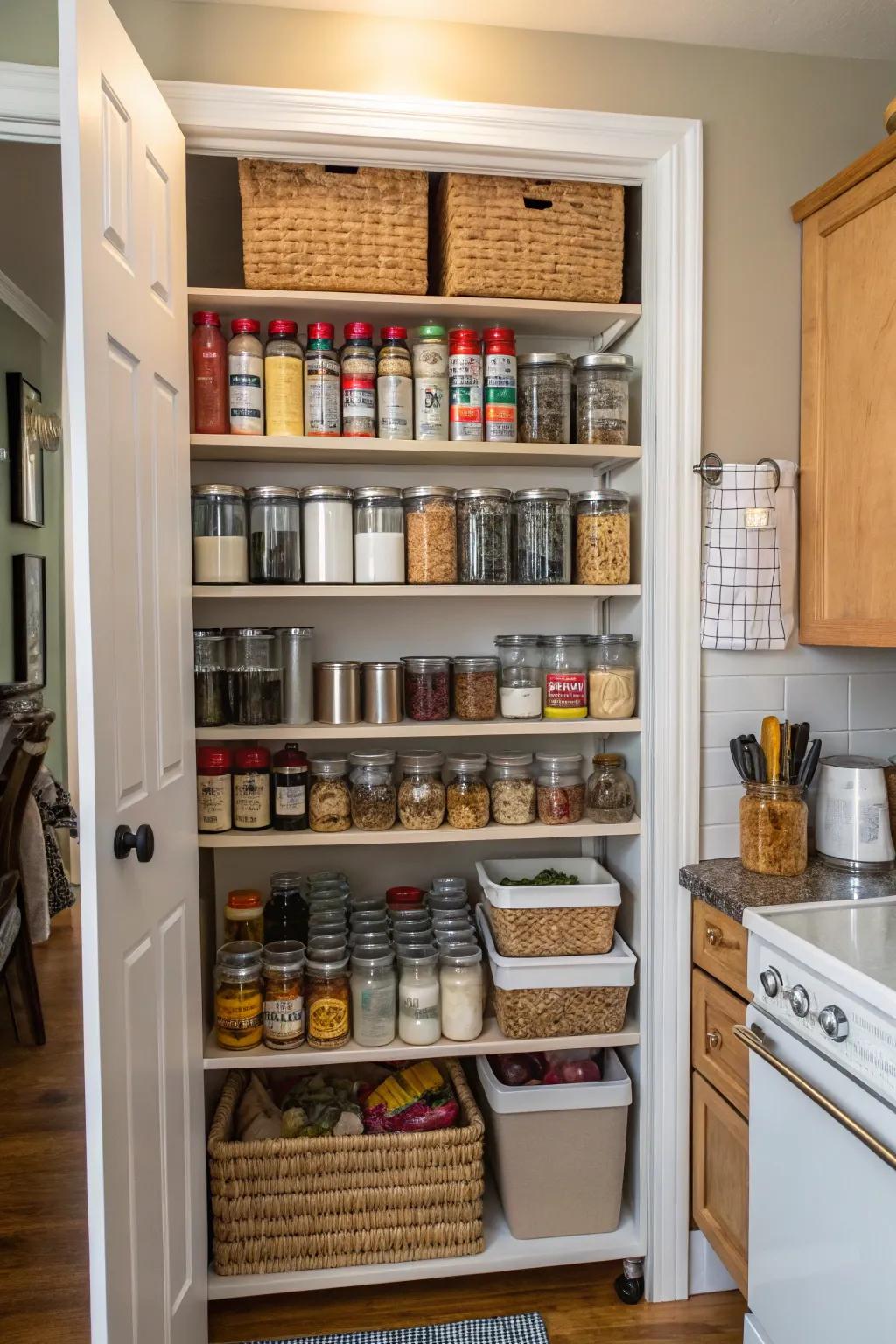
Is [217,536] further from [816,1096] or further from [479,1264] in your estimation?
[479,1264]

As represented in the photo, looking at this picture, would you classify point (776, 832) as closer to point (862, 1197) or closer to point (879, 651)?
point (879, 651)

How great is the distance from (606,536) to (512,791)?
0.60 meters

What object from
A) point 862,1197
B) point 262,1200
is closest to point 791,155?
point 862,1197

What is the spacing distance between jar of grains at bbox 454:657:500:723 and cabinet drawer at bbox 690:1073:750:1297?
0.91m

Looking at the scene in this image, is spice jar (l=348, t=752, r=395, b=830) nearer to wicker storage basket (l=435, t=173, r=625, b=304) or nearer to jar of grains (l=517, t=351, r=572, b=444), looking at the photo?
jar of grains (l=517, t=351, r=572, b=444)

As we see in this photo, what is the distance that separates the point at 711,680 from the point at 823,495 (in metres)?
0.45

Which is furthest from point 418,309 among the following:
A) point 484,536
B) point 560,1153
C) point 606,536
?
point 560,1153

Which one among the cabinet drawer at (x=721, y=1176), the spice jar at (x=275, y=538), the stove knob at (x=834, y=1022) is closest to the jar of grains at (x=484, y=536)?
the spice jar at (x=275, y=538)

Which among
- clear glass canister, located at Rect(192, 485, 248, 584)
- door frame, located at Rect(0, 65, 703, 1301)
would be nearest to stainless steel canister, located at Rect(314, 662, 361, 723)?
clear glass canister, located at Rect(192, 485, 248, 584)

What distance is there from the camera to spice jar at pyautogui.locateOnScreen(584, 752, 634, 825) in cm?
211

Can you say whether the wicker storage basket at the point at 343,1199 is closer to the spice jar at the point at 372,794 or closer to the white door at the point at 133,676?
the white door at the point at 133,676

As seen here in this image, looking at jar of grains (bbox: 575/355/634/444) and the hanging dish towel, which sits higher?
jar of grains (bbox: 575/355/634/444)

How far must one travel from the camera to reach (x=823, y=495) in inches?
78.3

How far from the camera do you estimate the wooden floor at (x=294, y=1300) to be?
1936mm
